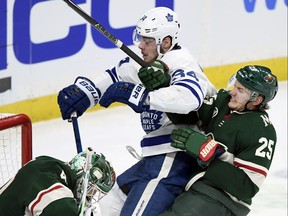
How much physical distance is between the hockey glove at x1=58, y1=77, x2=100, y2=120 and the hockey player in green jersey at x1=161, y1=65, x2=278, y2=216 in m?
0.40

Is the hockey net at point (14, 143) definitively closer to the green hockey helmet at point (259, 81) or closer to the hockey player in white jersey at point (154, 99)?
the hockey player in white jersey at point (154, 99)

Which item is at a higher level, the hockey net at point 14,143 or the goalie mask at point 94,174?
the goalie mask at point 94,174

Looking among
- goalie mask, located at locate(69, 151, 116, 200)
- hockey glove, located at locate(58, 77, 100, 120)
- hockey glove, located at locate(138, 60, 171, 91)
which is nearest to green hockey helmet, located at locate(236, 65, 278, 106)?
hockey glove, located at locate(138, 60, 171, 91)

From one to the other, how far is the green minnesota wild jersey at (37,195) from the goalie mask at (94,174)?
76 mm

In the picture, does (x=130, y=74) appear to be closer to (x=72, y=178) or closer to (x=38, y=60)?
(x=72, y=178)

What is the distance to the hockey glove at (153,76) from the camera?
3463mm

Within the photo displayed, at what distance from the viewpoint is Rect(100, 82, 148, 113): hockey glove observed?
136 inches

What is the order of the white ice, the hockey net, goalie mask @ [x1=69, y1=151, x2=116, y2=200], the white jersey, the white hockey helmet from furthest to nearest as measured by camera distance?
the white ice
the hockey net
the white hockey helmet
the white jersey
goalie mask @ [x1=69, y1=151, x2=116, y2=200]

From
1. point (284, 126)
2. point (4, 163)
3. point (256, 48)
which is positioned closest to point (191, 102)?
point (4, 163)

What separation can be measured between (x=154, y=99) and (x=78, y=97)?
39 centimetres

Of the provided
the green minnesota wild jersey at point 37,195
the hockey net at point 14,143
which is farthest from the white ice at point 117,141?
the green minnesota wild jersey at point 37,195

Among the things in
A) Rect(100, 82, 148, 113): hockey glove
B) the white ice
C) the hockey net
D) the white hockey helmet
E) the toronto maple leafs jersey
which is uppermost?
the white hockey helmet

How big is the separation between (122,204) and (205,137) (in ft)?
1.61

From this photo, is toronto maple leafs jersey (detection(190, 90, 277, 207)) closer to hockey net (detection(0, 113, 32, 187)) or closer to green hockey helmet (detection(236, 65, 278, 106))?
green hockey helmet (detection(236, 65, 278, 106))
